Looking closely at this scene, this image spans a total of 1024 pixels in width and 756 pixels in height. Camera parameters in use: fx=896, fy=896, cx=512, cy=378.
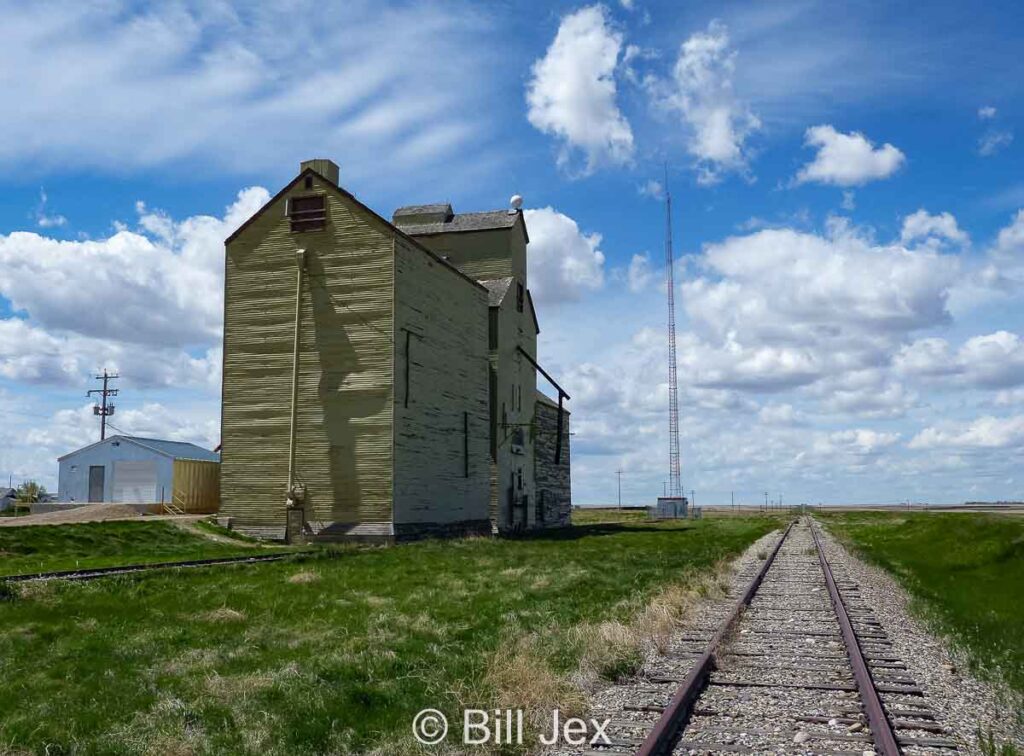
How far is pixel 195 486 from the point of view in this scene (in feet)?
146

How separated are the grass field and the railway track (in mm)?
1172

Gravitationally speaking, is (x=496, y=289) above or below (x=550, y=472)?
above

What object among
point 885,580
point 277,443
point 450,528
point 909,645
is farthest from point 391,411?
point 909,645

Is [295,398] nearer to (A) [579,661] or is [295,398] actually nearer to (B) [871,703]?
(A) [579,661]

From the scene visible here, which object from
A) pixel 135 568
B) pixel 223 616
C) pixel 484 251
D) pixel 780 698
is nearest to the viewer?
pixel 780 698

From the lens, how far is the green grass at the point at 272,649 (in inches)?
309

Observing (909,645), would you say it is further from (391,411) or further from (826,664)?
(391,411)

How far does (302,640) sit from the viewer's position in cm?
1219

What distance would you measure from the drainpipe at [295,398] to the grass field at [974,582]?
65.3ft

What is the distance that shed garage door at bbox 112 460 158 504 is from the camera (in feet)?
177

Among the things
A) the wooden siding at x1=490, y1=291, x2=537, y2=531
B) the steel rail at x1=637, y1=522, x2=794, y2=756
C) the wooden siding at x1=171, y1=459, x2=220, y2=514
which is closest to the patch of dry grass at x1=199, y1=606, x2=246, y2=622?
the steel rail at x1=637, y1=522, x2=794, y2=756

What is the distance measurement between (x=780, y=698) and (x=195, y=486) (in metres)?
40.2

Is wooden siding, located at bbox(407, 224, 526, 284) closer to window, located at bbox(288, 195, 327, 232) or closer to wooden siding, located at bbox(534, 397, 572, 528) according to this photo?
wooden siding, located at bbox(534, 397, 572, 528)

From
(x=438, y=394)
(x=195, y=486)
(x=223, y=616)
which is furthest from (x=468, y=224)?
(x=223, y=616)
